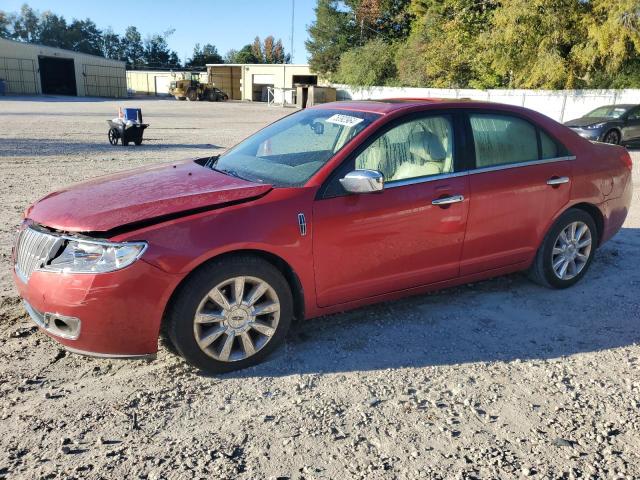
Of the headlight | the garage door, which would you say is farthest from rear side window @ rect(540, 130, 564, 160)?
the garage door

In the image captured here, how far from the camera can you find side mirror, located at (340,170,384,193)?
3.46m

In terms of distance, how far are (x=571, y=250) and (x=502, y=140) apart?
50.9 inches

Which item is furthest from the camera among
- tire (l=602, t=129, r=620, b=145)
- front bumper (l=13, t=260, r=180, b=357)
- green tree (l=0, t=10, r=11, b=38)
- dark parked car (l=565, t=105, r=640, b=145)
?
green tree (l=0, t=10, r=11, b=38)

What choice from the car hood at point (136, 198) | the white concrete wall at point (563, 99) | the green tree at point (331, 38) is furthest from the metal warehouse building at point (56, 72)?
the car hood at point (136, 198)

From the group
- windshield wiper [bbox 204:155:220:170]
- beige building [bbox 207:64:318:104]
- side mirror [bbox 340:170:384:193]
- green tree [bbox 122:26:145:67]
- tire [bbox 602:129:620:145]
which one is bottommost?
tire [bbox 602:129:620:145]

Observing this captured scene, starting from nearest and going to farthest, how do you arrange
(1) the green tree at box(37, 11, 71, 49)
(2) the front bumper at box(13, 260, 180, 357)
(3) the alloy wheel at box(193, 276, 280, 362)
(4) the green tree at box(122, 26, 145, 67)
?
(2) the front bumper at box(13, 260, 180, 357) < (3) the alloy wheel at box(193, 276, 280, 362) < (1) the green tree at box(37, 11, 71, 49) < (4) the green tree at box(122, 26, 145, 67)

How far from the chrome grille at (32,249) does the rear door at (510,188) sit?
291cm

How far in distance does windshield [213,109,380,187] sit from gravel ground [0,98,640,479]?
120cm

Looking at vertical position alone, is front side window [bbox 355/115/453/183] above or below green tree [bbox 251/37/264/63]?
below

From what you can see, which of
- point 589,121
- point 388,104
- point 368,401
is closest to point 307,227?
point 368,401

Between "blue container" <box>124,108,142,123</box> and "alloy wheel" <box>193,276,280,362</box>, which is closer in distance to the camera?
"alloy wheel" <box>193,276,280,362</box>

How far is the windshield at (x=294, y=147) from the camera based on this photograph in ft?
12.4

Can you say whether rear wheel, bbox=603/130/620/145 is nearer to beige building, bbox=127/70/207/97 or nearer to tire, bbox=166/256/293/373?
tire, bbox=166/256/293/373

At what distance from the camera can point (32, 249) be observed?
3.24m
